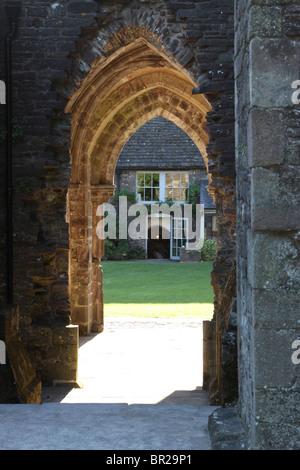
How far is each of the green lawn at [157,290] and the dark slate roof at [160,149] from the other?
430 cm

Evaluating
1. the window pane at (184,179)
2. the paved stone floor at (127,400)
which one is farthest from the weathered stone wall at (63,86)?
the window pane at (184,179)

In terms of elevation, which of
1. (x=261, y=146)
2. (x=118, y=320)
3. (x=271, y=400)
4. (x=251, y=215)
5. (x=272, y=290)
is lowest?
(x=118, y=320)

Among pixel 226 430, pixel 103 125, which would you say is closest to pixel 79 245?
pixel 103 125

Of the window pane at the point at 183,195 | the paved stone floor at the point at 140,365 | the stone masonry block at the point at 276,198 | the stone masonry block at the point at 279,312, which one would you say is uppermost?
the window pane at the point at 183,195

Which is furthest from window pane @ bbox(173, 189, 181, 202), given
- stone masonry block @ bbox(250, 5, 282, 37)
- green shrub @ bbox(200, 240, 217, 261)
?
stone masonry block @ bbox(250, 5, 282, 37)

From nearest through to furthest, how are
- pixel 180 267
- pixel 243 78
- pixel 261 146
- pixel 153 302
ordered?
pixel 261 146 < pixel 243 78 < pixel 153 302 < pixel 180 267

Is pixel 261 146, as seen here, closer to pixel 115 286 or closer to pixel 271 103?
pixel 271 103

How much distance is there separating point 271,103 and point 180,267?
20.9m

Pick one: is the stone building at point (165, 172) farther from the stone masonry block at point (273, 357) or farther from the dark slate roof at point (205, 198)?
the stone masonry block at point (273, 357)

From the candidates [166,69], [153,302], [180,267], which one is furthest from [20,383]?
[180,267]

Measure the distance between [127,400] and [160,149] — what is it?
19.6m

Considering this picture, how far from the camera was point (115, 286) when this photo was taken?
1842cm

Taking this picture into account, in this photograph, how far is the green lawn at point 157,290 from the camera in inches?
576

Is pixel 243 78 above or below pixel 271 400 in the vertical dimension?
above
